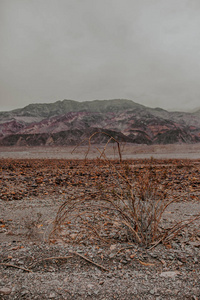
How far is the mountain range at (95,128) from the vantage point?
212ft

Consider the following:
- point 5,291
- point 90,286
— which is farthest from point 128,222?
point 5,291

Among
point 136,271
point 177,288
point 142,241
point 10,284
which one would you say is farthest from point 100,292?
point 142,241

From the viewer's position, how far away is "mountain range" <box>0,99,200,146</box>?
64688mm

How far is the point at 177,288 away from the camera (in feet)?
5.72

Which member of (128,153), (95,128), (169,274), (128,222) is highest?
(95,128)

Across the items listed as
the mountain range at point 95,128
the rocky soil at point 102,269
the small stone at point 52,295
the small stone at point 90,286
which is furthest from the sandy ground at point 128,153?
the small stone at point 52,295

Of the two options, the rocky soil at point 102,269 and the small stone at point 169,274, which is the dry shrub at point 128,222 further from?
the small stone at point 169,274

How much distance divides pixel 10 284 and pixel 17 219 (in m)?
2.16

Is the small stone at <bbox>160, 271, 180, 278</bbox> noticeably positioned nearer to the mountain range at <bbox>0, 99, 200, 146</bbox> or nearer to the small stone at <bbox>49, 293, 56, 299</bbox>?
the small stone at <bbox>49, 293, 56, 299</bbox>

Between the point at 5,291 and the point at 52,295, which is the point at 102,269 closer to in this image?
the point at 52,295

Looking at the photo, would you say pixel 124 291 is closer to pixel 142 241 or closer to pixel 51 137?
pixel 142 241

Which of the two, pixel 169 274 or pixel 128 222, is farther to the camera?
pixel 128 222

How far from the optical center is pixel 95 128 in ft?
192

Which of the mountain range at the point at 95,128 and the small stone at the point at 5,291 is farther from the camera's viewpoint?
the mountain range at the point at 95,128
